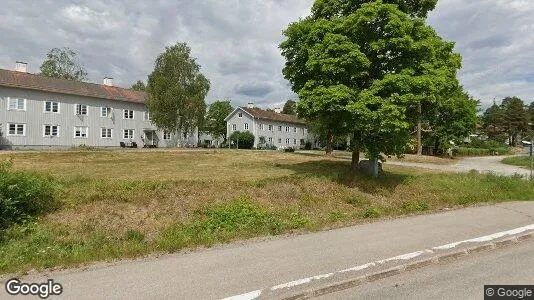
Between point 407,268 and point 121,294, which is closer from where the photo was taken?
point 121,294

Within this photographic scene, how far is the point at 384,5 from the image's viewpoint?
1343cm

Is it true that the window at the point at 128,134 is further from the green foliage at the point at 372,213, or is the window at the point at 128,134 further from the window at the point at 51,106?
the green foliage at the point at 372,213

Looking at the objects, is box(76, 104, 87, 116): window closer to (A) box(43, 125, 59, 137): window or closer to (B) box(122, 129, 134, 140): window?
(A) box(43, 125, 59, 137): window

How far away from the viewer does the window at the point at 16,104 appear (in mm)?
37438

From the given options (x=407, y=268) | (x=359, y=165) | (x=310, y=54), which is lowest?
(x=407, y=268)

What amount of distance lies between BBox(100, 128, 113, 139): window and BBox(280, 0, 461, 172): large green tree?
121ft

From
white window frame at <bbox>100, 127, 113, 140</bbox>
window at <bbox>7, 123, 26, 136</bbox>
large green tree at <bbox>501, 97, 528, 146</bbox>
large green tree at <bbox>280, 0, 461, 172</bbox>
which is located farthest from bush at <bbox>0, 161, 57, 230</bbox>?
large green tree at <bbox>501, 97, 528, 146</bbox>

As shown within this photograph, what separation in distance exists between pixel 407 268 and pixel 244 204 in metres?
4.88

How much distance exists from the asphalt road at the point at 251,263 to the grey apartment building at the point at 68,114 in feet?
128

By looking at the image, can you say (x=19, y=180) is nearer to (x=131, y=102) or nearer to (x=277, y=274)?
(x=277, y=274)

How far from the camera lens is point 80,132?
142ft

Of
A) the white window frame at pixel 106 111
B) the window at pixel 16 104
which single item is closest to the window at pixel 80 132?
the white window frame at pixel 106 111

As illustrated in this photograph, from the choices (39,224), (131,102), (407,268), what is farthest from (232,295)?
(131,102)

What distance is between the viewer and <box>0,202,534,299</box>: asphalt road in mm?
5094
